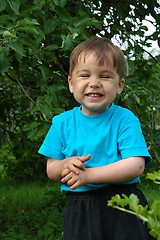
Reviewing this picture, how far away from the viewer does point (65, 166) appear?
2.22 m

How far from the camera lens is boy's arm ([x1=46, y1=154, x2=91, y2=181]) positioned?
2.17m

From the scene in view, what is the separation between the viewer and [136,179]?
236cm

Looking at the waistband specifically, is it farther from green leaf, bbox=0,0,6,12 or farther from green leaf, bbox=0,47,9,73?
green leaf, bbox=0,0,6,12

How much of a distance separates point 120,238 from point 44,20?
1.65 metres

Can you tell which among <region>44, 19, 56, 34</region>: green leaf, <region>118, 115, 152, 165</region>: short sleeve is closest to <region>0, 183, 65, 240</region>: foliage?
<region>44, 19, 56, 34</region>: green leaf

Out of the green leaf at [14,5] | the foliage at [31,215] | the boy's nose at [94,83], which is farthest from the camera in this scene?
the foliage at [31,215]

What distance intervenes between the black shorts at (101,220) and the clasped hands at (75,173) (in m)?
0.14

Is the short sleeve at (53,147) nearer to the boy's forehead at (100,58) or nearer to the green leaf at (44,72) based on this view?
the boy's forehead at (100,58)

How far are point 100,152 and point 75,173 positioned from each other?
6.0 inches

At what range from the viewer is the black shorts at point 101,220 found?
2281 mm

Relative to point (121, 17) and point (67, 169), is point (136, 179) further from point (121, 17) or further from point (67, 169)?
point (121, 17)

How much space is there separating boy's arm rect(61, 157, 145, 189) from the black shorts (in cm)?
10

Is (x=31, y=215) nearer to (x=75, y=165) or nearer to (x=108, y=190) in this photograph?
(x=108, y=190)

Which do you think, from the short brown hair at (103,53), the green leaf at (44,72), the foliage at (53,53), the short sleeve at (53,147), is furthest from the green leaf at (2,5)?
the short sleeve at (53,147)
